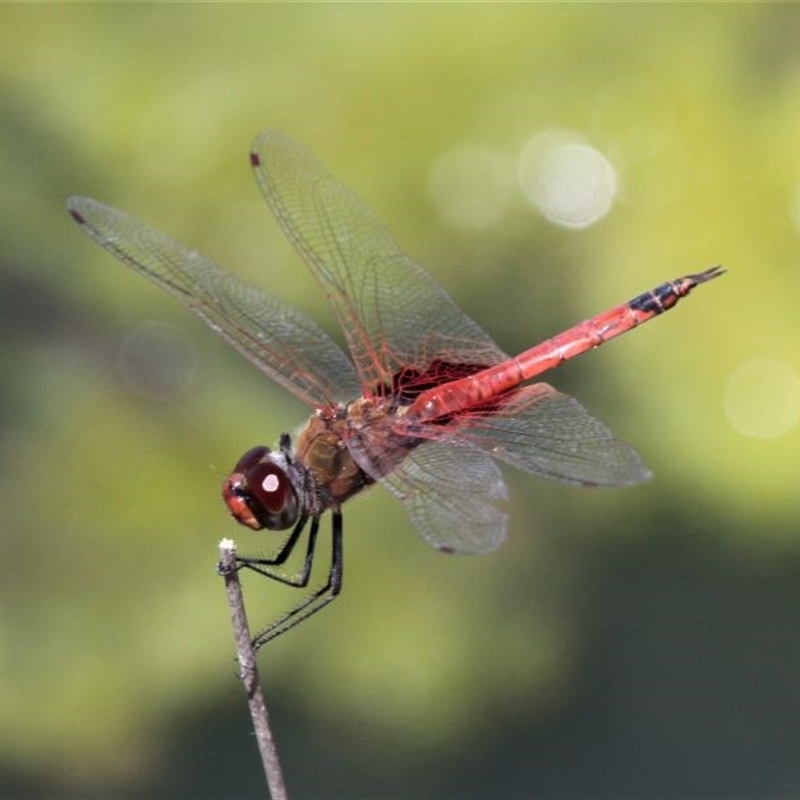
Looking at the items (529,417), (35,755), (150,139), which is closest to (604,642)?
(529,417)

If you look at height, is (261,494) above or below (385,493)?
below

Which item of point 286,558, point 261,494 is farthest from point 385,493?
point 261,494

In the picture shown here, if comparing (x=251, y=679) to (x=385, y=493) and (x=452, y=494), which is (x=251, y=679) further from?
(x=385, y=493)

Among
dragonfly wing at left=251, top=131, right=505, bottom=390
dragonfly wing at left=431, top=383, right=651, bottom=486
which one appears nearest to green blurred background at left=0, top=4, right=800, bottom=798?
dragonfly wing at left=251, top=131, right=505, bottom=390

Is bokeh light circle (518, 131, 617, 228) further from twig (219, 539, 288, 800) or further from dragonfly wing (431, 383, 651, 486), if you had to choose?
twig (219, 539, 288, 800)

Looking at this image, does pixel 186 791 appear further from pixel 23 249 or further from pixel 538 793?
pixel 23 249

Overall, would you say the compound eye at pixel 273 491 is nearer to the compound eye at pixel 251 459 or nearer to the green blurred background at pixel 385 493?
the compound eye at pixel 251 459
